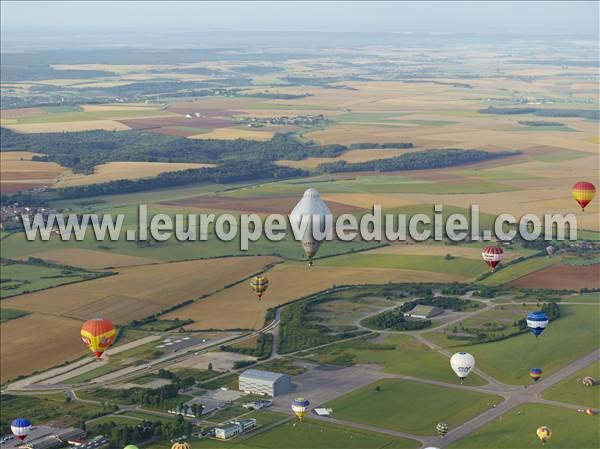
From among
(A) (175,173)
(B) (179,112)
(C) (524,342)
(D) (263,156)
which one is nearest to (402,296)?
(C) (524,342)

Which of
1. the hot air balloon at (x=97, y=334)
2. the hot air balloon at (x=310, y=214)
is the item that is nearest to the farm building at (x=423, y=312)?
the hot air balloon at (x=310, y=214)

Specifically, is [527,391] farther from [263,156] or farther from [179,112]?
[179,112]

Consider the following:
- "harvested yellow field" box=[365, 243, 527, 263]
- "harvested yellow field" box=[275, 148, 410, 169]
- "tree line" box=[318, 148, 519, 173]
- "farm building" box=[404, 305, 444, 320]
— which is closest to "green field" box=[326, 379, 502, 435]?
"farm building" box=[404, 305, 444, 320]

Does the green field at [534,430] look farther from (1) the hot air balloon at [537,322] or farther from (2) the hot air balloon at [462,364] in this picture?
(1) the hot air balloon at [537,322]

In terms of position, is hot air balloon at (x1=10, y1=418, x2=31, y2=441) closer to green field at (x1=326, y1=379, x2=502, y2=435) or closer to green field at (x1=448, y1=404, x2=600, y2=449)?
green field at (x1=326, y1=379, x2=502, y2=435)

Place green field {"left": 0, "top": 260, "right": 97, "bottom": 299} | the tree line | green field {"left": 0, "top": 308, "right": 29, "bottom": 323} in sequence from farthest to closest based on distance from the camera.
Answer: the tree line < green field {"left": 0, "top": 260, "right": 97, "bottom": 299} < green field {"left": 0, "top": 308, "right": 29, "bottom": 323}

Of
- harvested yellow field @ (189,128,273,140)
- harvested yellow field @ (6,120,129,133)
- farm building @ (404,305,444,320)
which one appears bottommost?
farm building @ (404,305,444,320)

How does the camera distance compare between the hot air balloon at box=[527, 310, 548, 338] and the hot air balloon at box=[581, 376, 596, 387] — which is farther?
the hot air balloon at box=[527, 310, 548, 338]
